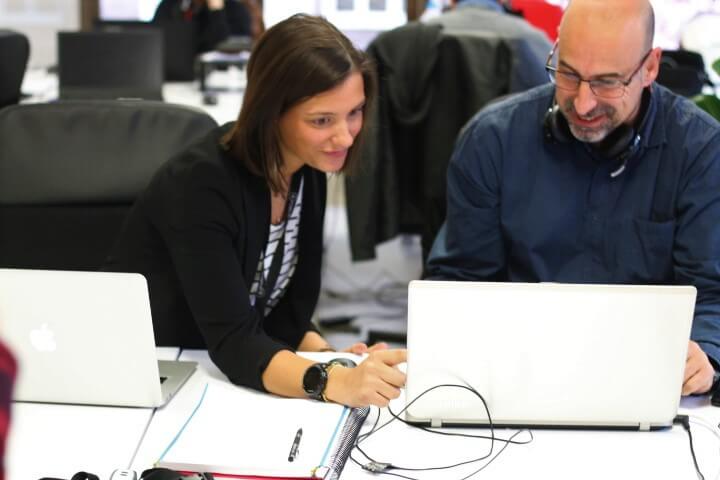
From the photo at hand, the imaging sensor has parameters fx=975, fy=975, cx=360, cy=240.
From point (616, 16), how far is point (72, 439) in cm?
110

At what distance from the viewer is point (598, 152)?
5.77ft

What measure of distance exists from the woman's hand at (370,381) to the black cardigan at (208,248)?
13 cm

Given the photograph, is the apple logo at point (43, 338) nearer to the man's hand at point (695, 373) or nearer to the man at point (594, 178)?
the man at point (594, 178)

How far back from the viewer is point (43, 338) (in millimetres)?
1328

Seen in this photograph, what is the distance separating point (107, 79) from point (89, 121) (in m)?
1.94

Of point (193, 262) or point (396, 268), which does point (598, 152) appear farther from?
point (396, 268)

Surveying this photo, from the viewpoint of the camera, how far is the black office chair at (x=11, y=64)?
10.6ft

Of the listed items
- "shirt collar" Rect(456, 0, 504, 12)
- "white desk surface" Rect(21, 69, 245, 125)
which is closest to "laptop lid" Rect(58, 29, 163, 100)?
"white desk surface" Rect(21, 69, 245, 125)

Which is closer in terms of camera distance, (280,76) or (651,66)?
(280,76)

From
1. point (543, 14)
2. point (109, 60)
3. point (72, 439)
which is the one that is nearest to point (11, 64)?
point (109, 60)

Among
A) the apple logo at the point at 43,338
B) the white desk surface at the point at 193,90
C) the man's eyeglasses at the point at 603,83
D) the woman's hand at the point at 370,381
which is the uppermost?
the man's eyeglasses at the point at 603,83

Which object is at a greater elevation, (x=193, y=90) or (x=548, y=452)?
(x=548, y=452)

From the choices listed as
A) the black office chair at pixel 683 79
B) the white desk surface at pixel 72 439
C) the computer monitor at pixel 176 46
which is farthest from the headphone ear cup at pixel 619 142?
the computer monitor at pixel 176 46

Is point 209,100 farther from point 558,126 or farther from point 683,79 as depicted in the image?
point 558,126
